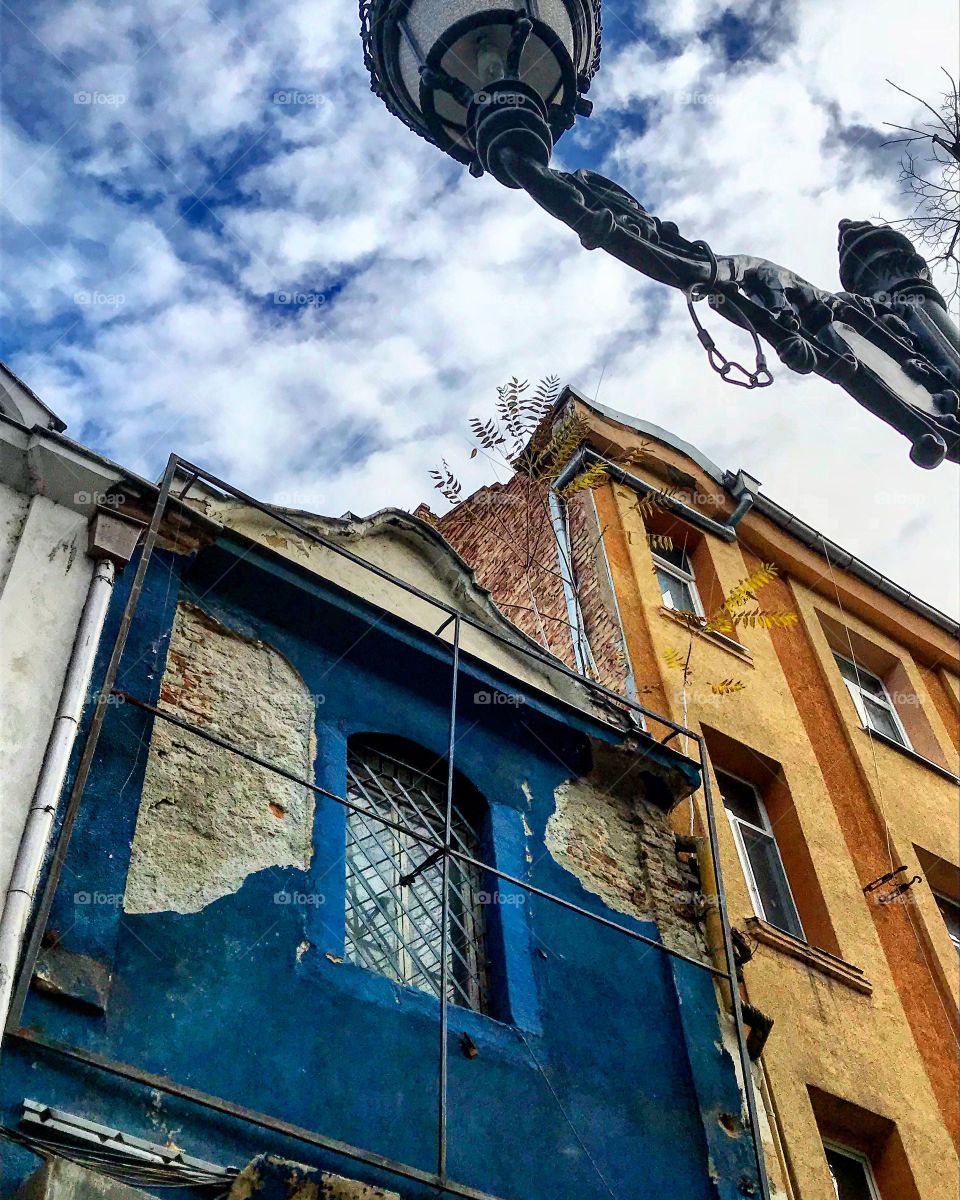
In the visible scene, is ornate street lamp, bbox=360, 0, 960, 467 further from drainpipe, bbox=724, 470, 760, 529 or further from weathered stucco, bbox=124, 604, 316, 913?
drainpipe, bbox=724, 470, 760, 529

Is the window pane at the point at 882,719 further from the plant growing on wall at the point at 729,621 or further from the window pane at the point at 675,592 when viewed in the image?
the window pane at the point at 675,592

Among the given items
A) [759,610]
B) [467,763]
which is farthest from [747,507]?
[467,763]

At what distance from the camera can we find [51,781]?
221 inches

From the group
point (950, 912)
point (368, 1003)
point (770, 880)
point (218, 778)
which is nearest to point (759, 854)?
point (770, 880)

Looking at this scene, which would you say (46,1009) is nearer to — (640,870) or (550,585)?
(640,870)

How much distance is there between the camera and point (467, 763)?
830 cm

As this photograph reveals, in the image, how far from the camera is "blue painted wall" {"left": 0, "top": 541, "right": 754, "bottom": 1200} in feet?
18.6

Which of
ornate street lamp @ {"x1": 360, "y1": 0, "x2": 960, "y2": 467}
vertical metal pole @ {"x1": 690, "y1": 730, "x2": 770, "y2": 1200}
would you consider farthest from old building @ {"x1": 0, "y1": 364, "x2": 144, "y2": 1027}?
vertical metal pole @ {"x1": 690, "y1": 730, "x2": 770, "y2": 1200}

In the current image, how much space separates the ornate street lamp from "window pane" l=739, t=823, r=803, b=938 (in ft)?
15.8

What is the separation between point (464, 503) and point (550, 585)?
220cm

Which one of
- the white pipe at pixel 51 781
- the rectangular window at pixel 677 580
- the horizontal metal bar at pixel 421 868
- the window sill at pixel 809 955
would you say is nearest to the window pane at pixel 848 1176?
the window sill at pixel 809 955

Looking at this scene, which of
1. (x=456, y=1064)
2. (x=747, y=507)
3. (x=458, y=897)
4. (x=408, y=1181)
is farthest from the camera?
(x=747, y=507)

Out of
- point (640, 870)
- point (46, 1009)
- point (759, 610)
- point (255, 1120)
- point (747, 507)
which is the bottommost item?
point (255, 1120)

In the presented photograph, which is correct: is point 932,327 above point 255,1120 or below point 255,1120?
above
